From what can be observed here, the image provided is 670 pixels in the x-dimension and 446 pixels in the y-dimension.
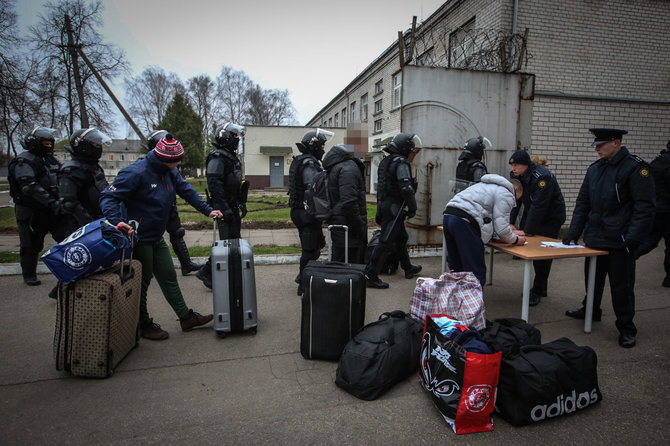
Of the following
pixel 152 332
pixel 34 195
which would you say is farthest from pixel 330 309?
pixel 34 195

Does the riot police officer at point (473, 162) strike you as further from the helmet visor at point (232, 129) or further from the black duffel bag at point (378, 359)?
the helmet visor at point (232, 129)

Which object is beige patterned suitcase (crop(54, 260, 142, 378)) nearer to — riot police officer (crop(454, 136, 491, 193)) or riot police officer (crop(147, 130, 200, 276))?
riot police officer (crop(147, 130, 200, 276))

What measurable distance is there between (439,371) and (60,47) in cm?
2089

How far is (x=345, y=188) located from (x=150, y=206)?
210 cm

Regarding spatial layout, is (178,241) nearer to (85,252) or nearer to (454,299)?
(85,252)

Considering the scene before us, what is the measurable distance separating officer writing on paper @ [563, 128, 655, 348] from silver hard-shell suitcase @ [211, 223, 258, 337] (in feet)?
11.3

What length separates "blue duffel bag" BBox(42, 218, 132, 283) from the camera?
Result: 2.80 metres

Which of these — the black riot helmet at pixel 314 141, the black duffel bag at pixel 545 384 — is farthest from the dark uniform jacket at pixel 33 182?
the black duffel bag at pixel 545 384

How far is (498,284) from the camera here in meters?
5.70

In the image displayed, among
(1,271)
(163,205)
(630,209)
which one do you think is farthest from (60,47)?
(630,209)

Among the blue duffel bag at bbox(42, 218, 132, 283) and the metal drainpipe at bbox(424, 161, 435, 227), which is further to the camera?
the metal drainpipe at bbox(424, 161, 435, 227)

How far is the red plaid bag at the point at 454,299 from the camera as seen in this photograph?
3.41m

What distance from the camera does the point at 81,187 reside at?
4.46 m

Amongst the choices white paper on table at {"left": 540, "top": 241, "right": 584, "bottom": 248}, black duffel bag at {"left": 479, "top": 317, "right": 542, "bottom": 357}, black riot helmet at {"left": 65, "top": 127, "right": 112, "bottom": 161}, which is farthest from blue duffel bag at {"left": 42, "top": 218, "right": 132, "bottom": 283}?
white paper on table at {"left": 540, "top": 241, "right": 584, "bottom": 248}
